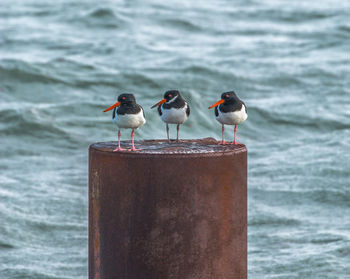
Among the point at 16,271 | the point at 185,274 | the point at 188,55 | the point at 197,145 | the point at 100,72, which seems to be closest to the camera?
the point at 185,274

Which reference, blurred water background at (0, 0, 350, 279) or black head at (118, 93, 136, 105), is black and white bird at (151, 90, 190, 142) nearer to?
black head at (118, 93, 136, 105)

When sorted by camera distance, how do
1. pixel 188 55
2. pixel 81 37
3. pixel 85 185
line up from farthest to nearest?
pixel 81 37 → pixel 188 55 → pixel 85 185

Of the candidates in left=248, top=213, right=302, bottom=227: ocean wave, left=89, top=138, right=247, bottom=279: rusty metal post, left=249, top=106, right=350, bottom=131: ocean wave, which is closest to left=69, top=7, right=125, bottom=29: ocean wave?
left=249, top=106, right=350, bottom=131: ocean wave

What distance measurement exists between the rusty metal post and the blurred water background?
4.26 meters

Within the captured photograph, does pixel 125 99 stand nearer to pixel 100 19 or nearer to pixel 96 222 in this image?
pixel 96 222

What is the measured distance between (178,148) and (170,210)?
1.78 ft

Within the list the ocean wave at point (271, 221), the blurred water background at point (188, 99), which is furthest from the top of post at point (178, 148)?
the ocean wave at point (271, 221)

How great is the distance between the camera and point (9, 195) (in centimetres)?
1320

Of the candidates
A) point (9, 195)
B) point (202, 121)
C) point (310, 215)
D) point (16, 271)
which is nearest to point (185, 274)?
point (16, 271)

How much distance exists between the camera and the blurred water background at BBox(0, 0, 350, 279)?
11273mm

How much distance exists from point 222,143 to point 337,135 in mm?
12178

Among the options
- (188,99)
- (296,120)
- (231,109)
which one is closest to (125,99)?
(231,109)

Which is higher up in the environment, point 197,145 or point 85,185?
point 197,145

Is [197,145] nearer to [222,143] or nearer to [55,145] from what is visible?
[222,143]
